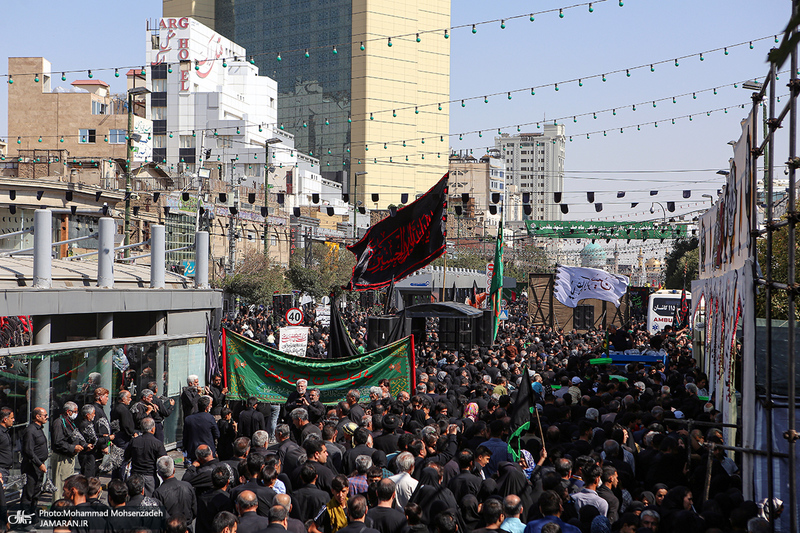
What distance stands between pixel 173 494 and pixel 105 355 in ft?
19.5

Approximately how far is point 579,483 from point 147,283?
976cm

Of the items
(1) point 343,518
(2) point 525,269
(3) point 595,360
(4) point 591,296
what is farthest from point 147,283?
(2) point 525,269

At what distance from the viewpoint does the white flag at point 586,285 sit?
28625 mm

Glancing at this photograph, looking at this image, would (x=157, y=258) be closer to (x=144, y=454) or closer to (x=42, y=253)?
(x=42, y=253)

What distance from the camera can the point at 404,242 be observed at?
15.9 meters

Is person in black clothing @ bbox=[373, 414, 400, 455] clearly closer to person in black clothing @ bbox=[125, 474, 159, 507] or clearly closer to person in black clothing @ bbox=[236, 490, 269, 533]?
person in black clothing @ bbox=[236, 490, 269, 533]

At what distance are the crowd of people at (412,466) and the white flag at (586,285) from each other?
1518 centimetres

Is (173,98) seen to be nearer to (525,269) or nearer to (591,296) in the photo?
(525,269)

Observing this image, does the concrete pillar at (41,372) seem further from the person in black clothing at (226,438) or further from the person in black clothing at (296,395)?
the person in black clothing at (296,395)

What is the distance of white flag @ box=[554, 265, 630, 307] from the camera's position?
2862 cm

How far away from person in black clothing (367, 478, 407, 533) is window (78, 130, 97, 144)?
6950 centimetres

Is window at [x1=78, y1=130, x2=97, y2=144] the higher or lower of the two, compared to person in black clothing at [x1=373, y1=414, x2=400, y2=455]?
higher

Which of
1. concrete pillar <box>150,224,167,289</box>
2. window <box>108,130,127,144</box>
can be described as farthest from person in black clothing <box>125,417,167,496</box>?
window <box>108,130,127,144</box>

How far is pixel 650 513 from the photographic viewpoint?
6426 mm
